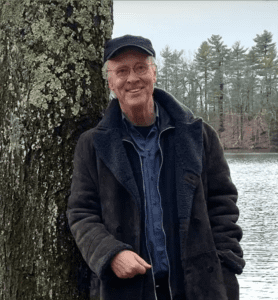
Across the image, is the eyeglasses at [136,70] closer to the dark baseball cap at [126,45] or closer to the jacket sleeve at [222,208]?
the dark baseball cap at [126,45]

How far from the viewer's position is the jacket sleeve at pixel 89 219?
7.17 ft

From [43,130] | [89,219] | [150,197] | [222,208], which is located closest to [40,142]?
[43,130]

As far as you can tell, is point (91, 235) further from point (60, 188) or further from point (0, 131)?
point (0, 131)

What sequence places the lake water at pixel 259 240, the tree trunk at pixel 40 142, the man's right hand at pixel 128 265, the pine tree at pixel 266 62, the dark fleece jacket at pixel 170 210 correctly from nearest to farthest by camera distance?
Result: 1. the man's right hand at pixel 128 265
2. the dark fleece jacket at pixel 170 210
3. the tree trunk at pixel 40 142
4. the lake water at pixel 259 240
5. the pine tree at pixel 266 62

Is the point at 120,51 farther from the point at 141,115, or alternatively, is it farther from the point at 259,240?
the point at 259,240

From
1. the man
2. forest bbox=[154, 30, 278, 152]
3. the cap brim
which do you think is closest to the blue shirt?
the man

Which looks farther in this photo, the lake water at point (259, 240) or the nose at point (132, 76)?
the lake water at point (259, 240)

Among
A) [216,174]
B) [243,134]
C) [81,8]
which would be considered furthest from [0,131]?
[243,134]

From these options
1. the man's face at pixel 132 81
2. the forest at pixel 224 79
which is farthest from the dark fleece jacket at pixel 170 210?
the forest at pixel 224 79

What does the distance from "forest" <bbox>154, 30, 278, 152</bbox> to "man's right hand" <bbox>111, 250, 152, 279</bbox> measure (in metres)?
65.1

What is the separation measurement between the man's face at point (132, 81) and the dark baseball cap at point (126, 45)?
32mm

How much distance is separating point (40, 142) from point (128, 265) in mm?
951

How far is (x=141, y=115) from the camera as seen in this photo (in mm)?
2408

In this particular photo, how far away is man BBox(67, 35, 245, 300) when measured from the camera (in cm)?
229
